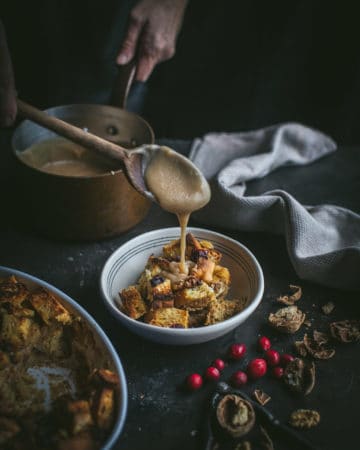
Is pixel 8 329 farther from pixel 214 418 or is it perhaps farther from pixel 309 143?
pixel 309 143

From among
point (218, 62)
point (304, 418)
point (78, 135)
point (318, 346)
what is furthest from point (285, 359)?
point (218, 62)

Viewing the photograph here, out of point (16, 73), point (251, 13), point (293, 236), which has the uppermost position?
point (251, 13)

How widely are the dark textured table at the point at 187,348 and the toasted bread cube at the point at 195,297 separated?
166 mm

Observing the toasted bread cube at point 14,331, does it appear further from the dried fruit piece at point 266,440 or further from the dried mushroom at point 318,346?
the dried mushroom at point 318,346

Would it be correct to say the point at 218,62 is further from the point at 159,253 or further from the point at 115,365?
the point at 115,365

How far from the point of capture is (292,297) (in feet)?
6.84

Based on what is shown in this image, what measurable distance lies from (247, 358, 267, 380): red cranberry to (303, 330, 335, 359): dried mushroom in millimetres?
203

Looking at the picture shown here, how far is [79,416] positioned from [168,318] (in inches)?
19.6

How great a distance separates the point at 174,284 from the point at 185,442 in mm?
570

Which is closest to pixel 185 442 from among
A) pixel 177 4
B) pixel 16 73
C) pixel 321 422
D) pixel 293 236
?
pixel 321 422

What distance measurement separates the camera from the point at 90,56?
123 inches

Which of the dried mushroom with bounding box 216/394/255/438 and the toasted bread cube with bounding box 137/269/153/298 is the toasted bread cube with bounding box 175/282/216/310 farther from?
the dried mushroom with bounding box 216/394/255/438

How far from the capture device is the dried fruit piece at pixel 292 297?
2064mm

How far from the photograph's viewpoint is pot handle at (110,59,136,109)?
8.20 ft
